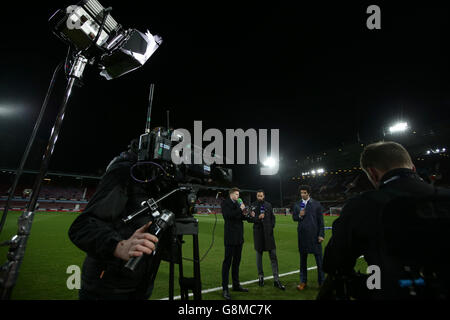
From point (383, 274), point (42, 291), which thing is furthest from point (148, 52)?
point (42, 291)

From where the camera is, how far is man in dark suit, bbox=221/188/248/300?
4.30m

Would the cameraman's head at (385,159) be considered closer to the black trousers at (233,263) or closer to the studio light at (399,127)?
the black trousers at (233,263)

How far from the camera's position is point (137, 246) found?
0.98 m

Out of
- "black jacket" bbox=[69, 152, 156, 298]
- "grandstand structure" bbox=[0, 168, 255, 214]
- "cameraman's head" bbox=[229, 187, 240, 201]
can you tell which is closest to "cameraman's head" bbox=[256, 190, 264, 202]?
"cameraman's head" bbox=[229, 187, 240, 201]

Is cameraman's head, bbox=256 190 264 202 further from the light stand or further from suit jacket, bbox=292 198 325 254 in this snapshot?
the light stand

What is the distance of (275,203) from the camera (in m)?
51.6

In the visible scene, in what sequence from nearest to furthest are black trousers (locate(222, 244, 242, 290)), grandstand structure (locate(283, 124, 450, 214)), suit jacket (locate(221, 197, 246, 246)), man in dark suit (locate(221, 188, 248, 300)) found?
black trousers (locate(222, 244, 242, 290)), man in dark suit (locate(221, 188, 248, 300)), suit jacket (locate(221, 197, 246, 246)), grandstand structure (locate(283, 124, 450, 214))

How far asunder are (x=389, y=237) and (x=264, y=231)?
14.2ft

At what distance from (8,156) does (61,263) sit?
4744cm

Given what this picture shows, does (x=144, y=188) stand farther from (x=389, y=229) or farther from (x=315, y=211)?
(x=315, y=211)

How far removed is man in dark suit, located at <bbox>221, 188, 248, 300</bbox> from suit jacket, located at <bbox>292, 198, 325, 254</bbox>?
5.04ft

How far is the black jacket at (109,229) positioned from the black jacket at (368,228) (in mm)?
1359

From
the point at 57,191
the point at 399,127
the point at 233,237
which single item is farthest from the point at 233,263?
the point at 57,191
